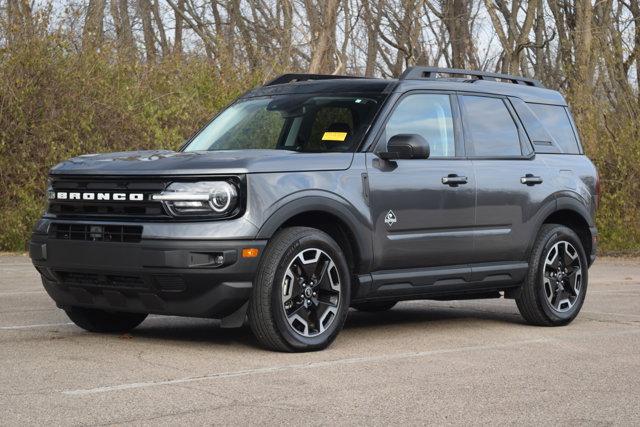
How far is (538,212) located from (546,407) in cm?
371

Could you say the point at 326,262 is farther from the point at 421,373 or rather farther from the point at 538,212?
the point at 538,212

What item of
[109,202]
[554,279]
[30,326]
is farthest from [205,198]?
[554,279]

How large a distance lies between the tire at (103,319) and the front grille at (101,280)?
59cm

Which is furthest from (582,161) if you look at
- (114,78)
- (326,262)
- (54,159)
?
(114,78)

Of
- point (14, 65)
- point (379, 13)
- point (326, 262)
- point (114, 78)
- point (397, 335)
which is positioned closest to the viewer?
point (326, 262)

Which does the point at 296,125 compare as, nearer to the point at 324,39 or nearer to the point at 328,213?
the point at 328,213

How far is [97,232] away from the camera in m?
8.45

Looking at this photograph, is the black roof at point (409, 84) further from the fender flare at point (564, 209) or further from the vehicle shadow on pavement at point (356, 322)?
the vehicle shadow on pavement at point (356, 322)

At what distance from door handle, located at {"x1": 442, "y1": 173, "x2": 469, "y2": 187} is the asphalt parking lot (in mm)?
1161

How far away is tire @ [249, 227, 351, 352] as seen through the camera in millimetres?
8281

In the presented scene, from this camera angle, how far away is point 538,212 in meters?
10.4

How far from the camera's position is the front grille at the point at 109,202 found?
8297 mm

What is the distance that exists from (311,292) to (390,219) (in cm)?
89

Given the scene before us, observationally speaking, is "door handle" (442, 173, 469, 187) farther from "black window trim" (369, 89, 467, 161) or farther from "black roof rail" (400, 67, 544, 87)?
"black roof rail" (400, 67, 544, 87)
